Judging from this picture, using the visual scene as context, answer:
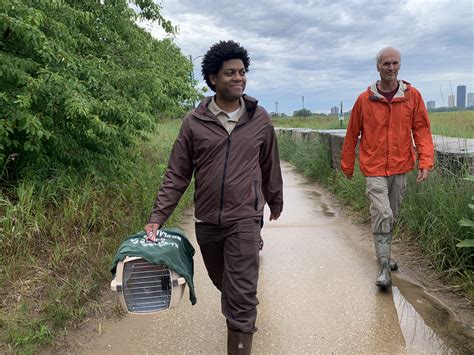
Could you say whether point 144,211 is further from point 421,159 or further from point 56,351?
point 421,159

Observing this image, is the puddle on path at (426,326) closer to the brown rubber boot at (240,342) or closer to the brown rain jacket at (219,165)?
the brown rubber boot at (240,342)

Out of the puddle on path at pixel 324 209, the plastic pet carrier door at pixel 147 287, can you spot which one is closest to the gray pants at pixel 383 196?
the plastic pet carrier door at pixel 147 287

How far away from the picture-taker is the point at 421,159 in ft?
13.2

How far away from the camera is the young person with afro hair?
2.68 m

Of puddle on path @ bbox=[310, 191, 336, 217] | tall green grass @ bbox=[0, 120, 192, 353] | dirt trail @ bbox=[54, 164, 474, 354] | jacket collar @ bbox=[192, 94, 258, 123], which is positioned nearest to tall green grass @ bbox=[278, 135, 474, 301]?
dirt trail @ bbox=[54, 164, 474, 354]

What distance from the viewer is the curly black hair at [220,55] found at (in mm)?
2742

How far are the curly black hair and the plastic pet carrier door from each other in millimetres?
1210

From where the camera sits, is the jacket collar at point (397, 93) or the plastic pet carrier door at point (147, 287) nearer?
the plastic pet carrier door at point (147, 287)

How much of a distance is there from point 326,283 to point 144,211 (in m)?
2.45

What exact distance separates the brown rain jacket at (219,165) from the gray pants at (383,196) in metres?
1.58

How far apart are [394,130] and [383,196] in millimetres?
587

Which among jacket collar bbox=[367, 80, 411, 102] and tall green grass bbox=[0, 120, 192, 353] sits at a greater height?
jacket collar bbox=[367, 80, 411, 102]

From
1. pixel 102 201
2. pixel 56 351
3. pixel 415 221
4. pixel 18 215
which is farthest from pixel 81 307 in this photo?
pixel 415 221

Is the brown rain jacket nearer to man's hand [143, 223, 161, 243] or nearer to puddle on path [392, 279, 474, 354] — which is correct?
man's hand [143, 223, 161, 243]
